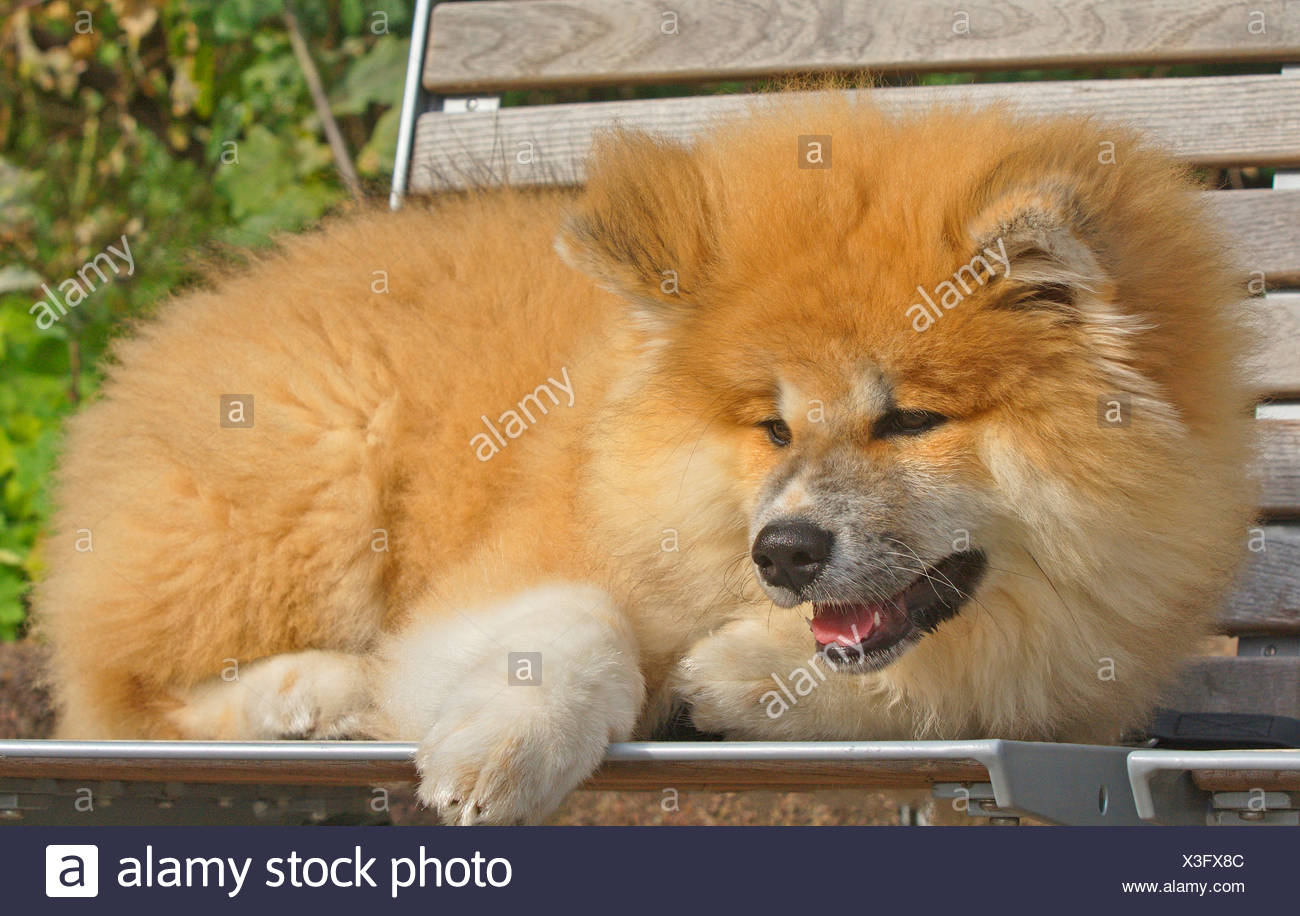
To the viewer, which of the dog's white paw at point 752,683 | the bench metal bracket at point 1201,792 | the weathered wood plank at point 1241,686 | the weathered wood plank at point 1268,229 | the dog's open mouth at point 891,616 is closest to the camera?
the bench metal bracket at point 1201,792

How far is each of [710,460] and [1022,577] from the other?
0.60 metres

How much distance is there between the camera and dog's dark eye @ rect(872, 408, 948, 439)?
223 cm

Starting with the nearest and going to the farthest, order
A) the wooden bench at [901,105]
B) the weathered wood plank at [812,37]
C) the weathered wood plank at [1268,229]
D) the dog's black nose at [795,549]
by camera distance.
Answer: the dog's black nose at [795,549] → the wooden bench at [901,105] → the weathered wood plank at [1268,229] → the weathered wood plank at [812,37]

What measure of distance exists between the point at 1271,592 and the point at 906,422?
186cm

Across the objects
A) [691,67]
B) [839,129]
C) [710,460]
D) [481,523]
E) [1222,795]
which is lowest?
[1222,795]

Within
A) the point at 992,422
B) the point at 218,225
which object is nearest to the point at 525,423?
the point at 992,422

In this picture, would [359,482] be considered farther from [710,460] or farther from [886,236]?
[886,236]

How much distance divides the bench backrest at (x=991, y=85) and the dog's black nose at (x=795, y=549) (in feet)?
4.77

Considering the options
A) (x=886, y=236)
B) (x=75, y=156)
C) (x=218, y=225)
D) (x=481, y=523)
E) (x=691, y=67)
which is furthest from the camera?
(x=75, y=156)

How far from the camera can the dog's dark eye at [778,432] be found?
2.36 m

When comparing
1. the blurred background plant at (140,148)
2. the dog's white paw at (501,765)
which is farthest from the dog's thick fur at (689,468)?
the blurred background plant at (140,148)

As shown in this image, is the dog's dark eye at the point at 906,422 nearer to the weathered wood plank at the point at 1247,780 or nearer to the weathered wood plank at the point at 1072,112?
the weathered wood plank at the point at 1247,780

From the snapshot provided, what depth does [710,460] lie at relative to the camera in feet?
7.95

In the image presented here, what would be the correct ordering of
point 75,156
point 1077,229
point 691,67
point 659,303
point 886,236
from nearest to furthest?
point 1077,229 < point 886,236 < point 659,303 < point 691,67 < point 75,156
